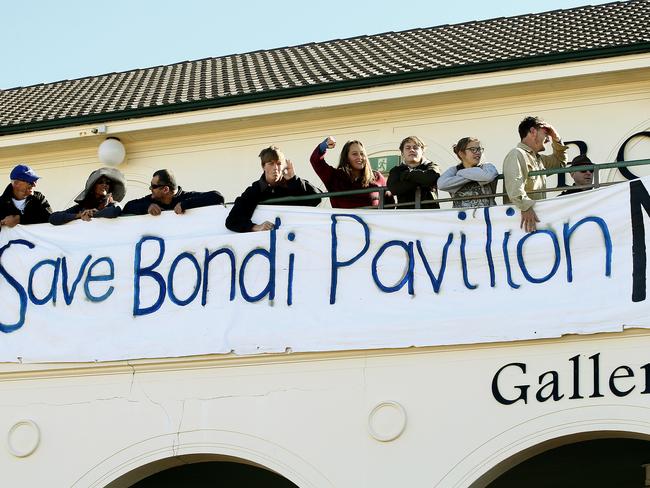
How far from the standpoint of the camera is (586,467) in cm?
1372

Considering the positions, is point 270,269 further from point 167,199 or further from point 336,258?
point 167,199

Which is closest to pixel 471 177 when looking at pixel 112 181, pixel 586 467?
pixel 112 181

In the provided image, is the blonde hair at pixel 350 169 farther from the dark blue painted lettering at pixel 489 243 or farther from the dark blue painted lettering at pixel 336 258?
the dark blue painted lettering at pixel 489 243

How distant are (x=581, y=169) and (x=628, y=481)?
496 centimetres

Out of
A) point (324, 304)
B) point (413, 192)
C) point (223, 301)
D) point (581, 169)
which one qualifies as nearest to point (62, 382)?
point (223, 301)

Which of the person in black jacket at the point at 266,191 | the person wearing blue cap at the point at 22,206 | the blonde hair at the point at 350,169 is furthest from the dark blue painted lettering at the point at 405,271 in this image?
the person wearing blue cap at the point at 22,206

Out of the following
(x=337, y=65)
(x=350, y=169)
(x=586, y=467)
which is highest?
(x=337, y=65)

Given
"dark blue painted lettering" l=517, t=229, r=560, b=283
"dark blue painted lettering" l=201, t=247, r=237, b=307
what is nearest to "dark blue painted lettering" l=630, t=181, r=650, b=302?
"dark blue painted lettering" l=517, t=229, r=560, b=283

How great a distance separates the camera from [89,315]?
37.3ft

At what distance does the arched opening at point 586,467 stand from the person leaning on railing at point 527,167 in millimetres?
3305

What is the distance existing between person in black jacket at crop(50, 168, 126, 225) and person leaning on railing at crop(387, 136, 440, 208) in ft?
8.46

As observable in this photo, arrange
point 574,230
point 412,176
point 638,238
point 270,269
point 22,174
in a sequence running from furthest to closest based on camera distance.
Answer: point 22,174
point 270,269
point 412,176
point 574,230
point 638,238

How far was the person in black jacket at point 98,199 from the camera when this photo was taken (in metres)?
11.7

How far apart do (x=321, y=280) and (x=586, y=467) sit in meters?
4.54
